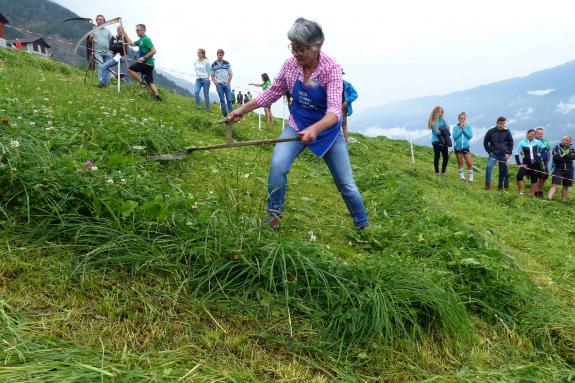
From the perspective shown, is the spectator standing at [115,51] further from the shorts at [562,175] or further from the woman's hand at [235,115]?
the shorts at [562,175]

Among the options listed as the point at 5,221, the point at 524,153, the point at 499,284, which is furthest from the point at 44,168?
the point at 524,153

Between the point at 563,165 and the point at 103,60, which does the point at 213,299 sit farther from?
the point at 563,165

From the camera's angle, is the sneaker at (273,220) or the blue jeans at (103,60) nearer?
the sneaker at (273,220)

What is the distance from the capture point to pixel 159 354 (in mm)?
2174

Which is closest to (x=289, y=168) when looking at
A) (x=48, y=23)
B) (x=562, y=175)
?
(x=562, y=175)

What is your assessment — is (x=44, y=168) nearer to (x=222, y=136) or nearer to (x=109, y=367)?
(x=109, y=367)

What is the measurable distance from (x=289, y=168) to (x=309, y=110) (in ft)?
1.96

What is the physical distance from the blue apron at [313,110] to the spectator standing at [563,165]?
10.3 metres

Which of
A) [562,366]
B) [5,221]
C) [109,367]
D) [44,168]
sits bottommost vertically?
[562,366]

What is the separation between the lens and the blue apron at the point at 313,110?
12.3 feet

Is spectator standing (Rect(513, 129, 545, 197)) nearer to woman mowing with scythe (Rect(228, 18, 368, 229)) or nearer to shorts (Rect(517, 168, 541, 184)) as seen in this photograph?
shorts (Rect(517, 168, 541, 184))

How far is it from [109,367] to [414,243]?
311 centimetres

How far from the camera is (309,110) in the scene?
3.90m

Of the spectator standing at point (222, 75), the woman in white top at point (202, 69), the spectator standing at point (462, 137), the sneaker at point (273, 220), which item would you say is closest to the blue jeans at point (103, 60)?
the woman in white top at point (202, 69)
